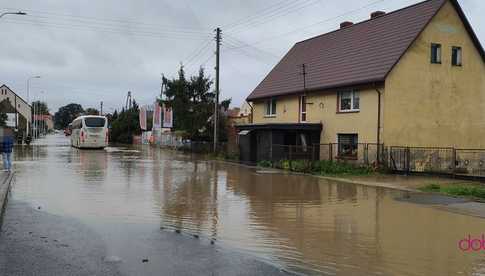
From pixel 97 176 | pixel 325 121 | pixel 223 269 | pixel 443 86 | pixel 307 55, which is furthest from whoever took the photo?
pixel 307 55

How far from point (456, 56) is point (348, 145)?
308 inches

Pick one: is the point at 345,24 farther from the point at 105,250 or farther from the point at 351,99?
the point at 105,250

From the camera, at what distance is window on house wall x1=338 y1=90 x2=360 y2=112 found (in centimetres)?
2743

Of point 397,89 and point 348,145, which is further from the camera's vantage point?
point 348,145


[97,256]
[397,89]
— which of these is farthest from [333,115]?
[97,256]

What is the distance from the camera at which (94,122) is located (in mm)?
46500

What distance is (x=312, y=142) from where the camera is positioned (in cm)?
3014

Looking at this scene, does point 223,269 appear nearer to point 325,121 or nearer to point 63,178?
point 63,178

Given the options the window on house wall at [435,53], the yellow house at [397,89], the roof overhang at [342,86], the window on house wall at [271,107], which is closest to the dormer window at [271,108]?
the window on house wall at [271,107]

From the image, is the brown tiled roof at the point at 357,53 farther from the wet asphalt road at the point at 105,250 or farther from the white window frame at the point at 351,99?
the wet asphalt road at the point at 105,250

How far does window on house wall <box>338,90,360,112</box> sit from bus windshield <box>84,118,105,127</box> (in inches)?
999

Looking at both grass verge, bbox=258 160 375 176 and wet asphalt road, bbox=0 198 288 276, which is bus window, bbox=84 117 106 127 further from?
wet asphalt road, bbox=0 198 288 276

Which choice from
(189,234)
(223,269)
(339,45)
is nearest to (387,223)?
(189,234)

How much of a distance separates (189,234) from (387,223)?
430cm
